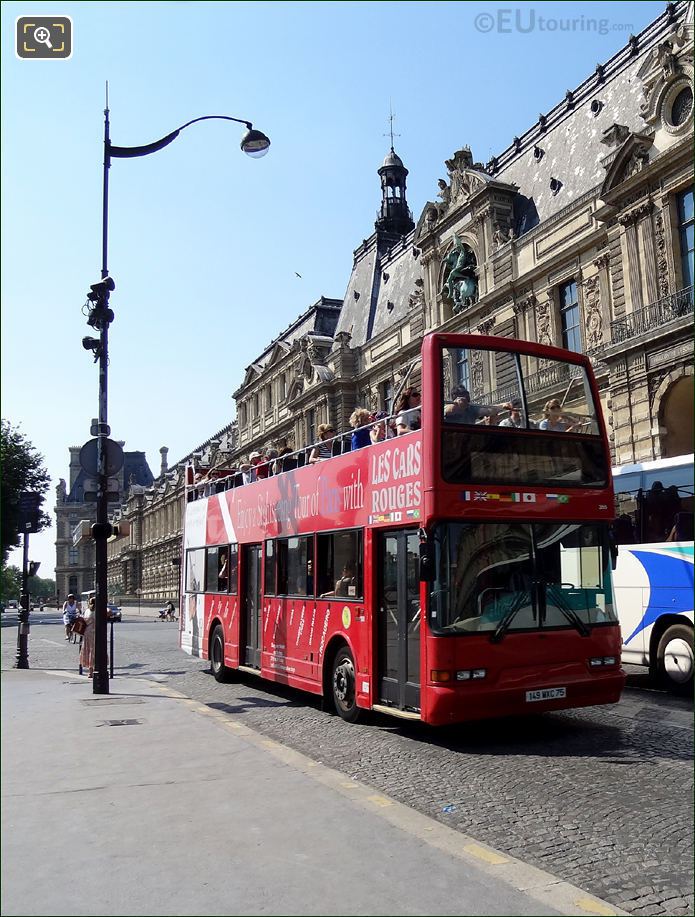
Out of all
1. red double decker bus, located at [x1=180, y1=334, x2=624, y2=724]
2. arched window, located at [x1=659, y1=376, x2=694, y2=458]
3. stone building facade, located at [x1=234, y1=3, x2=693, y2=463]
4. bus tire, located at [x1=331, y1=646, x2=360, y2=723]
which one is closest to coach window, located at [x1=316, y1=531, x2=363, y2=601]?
red double decker bus, located at [x1=180, y1=334, x2=624, y2=724]

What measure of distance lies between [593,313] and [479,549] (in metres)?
22.5

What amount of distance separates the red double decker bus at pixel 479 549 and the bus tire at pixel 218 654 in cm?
490

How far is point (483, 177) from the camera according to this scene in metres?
35.5

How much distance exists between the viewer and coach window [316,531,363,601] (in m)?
10.4

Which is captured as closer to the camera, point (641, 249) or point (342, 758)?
point (342, 758)

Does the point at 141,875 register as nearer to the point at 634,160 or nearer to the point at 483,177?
the point at 634,160

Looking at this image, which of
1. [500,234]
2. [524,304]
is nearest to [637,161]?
[524,304]

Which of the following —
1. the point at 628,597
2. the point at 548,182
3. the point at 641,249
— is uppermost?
the point at 548,182

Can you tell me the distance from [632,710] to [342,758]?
14.8ft

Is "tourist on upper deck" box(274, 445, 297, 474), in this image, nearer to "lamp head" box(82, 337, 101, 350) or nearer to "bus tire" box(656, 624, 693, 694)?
"lamp head" box(82, 337, 101, 350)

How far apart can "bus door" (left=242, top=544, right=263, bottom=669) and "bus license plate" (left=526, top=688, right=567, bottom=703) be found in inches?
235

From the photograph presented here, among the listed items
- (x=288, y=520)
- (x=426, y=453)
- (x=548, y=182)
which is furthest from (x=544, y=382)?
(x=548, y=182)

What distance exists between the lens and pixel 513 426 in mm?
8977

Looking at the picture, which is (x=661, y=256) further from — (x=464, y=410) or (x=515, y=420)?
(x=464, y=410)
